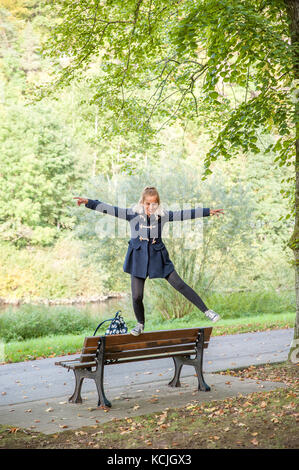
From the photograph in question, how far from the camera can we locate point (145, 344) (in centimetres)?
643

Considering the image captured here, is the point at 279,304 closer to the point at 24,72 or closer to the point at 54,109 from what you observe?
the point at 54,109

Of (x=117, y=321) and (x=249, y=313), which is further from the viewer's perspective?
(x=249, y=313)

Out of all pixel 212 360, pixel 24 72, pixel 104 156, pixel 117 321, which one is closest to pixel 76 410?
pixel 117 321

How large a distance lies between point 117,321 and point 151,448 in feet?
7.82

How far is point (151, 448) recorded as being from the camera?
14.7 ft

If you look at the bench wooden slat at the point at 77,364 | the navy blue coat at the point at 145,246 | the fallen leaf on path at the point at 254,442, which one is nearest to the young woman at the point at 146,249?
the navy blue coat at the point at 145,246

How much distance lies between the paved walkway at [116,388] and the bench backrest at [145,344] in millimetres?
490

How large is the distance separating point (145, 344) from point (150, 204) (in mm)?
1603

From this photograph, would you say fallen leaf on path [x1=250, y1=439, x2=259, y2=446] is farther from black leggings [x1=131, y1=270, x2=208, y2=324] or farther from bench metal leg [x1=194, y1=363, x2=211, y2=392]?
bench metal leg [x1=194, y1=363, x2=211, y2=392]

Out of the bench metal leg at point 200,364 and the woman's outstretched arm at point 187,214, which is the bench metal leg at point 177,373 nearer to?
the bench metal leg at point 200,364

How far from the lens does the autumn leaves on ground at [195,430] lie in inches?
180

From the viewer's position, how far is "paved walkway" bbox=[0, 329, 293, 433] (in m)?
5.71

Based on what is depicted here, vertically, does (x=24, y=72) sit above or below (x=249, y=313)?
above

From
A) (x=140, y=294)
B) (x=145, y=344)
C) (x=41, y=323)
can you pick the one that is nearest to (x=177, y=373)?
(x=145, y=344)
